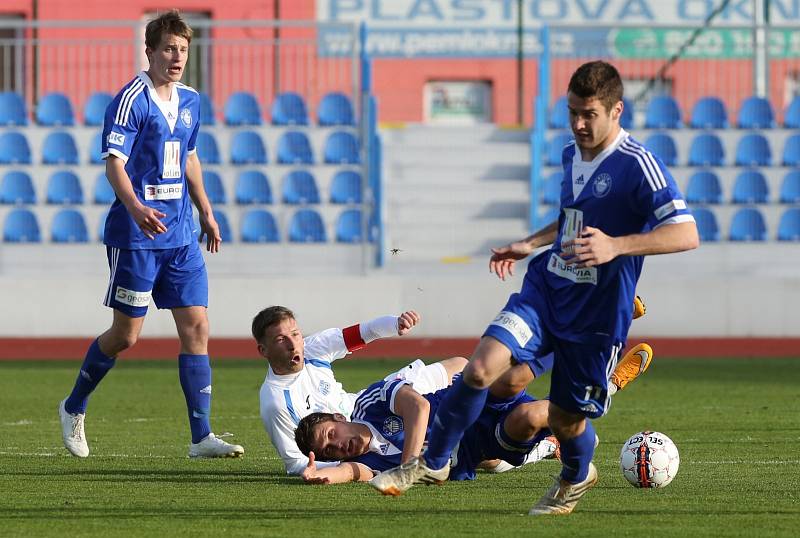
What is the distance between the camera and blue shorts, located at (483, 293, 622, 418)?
5273mm

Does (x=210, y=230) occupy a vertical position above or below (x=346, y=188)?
below

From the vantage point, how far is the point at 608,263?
17.3 ft

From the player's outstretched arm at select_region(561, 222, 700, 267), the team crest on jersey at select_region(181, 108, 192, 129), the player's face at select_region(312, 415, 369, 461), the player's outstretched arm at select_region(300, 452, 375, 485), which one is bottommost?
the player's outstretched arm at select_region(300, 452, 375, 485)

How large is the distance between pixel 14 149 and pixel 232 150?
2.89 m

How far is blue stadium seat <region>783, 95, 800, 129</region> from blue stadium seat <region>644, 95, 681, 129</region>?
4.86 ft

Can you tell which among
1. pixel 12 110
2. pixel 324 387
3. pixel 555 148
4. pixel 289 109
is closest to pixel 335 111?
pixel 289 109

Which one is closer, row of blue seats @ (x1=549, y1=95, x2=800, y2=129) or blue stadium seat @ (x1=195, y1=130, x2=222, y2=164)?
blue stadium seat @ (x1=195, y1=130, x2=222, y2=164)

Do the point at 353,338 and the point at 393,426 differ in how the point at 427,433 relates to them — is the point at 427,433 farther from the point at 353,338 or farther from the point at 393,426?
the point at 353,338

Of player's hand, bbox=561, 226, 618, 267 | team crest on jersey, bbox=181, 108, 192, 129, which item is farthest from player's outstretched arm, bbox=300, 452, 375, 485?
team crest on jersey, bbox=181, 108, 192, 129

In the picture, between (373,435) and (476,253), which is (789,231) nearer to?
(476,253)

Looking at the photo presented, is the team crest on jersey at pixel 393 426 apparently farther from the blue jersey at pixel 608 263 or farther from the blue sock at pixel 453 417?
the blue jersey at pixel 608 263

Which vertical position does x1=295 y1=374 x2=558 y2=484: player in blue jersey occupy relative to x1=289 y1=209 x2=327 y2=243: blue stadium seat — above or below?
below

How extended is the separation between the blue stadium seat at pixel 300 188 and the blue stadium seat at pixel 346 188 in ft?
0.79

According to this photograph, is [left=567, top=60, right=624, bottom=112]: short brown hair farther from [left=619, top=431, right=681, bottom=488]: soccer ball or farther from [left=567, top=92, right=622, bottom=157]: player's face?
[left=619, top=431, right=681, bottom=488]: soccer ball
